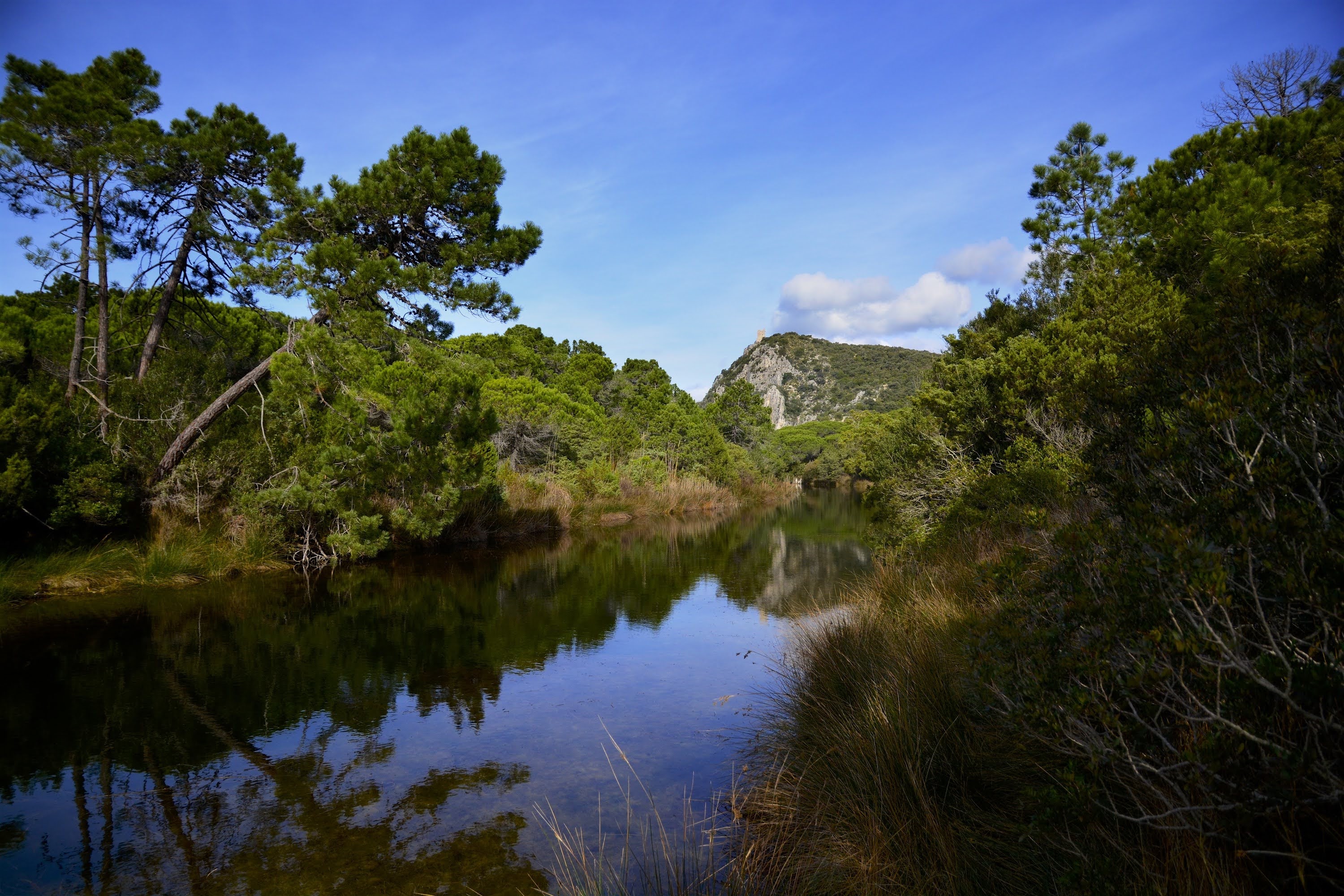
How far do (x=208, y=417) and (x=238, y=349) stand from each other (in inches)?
127

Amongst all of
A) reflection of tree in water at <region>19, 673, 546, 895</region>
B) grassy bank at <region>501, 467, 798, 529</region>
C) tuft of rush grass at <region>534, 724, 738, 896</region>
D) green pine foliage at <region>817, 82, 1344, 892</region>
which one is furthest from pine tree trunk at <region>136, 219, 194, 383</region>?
green pine foliage at <region>817, 82, 1344, 892</region>

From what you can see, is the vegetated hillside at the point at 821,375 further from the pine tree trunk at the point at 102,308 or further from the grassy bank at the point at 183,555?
the pine tree trunk at the point at 102,308

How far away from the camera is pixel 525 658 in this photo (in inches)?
326

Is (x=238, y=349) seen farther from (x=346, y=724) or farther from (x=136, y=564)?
(x=346, y=724)

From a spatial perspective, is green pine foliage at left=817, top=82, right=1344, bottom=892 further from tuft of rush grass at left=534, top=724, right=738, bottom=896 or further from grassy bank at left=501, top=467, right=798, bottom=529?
grassy bank at left=501, top=467, right=798, bottom=529

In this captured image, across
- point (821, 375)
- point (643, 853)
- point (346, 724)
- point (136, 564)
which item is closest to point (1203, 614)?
point (643, 853)

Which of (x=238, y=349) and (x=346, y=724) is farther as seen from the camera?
(x=238, y=349)

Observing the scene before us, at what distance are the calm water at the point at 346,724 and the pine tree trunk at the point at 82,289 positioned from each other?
12.5 ft

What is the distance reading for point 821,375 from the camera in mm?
113125

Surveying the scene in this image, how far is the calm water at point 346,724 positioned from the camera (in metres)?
3.92

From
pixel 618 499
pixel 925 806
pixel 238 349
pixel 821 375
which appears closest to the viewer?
pixel 925 806

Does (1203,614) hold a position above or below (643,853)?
above

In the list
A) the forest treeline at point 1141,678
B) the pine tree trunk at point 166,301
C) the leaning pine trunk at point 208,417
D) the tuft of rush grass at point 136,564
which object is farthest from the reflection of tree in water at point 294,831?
the pine tree trunk at point 166,301

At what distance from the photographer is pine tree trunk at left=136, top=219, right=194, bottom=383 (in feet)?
40.2
